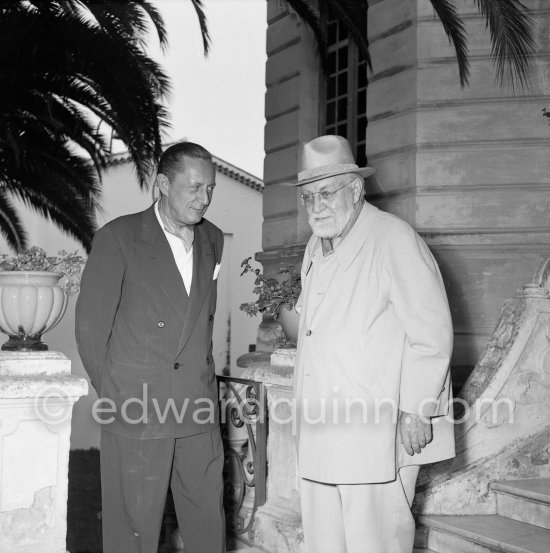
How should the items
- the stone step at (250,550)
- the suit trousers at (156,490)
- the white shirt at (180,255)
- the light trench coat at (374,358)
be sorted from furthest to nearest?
the stone step at (250,550) < the white shirt at (180,255) < the suit trousers at (156,490) < the light trench coat at (374,358)

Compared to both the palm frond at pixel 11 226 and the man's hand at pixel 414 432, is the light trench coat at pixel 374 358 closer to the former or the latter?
the man's hand at pixel 414 432

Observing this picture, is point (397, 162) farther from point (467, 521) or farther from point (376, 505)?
point (376, 505)

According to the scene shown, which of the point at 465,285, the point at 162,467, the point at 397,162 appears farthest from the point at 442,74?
the point at 162,467

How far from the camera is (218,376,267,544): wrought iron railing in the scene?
4691 mm

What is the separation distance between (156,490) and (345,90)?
10.3m

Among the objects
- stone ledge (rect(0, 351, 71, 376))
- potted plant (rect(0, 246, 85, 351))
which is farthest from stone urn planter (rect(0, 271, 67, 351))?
stone ledge (rect(0, 351, 71, 376))

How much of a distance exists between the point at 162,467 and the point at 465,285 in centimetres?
704

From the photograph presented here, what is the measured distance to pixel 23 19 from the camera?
30.4ft

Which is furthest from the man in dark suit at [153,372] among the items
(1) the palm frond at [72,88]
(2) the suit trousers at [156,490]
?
(1) the palm frond at [72,88]

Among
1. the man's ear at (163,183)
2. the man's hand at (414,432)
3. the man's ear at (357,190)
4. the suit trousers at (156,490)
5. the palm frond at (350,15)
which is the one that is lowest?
the suit trousers at (156,490)

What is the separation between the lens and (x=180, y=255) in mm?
3564

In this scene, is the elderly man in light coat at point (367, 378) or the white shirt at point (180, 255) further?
the white shirt at point (180, 255)

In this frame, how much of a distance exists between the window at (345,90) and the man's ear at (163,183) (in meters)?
8.85

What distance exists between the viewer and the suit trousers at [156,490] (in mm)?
3340
